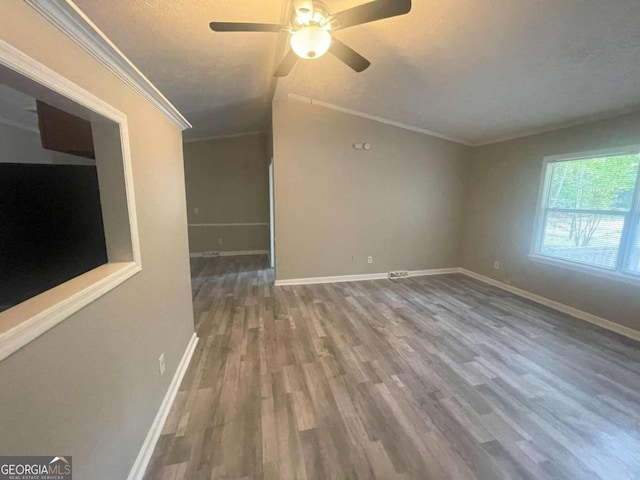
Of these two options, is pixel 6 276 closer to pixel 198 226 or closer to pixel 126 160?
pixel 126 160

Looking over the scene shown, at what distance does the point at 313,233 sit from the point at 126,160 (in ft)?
10.6

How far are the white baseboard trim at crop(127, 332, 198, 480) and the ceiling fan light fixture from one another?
8.04ft

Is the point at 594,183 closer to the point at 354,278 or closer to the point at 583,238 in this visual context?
the point at 583,238

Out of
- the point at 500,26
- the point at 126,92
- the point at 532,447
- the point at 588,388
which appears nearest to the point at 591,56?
the point at 500,26

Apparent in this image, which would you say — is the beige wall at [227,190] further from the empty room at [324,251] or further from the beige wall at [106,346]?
the beige wall at [106,346]

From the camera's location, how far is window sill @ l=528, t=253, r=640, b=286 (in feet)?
9.55

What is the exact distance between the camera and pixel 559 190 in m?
3.64

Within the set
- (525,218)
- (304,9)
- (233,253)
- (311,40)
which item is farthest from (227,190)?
(525,218)

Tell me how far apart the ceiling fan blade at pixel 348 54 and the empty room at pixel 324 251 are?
3 cm

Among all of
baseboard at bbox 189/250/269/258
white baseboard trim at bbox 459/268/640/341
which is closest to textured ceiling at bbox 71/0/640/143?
white baseboard trim at bbox 459/268/640/341

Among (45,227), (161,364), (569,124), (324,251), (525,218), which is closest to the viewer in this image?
(45,227)

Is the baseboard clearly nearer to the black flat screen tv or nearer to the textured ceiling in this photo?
the textured ceiling

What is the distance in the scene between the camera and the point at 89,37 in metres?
1.04

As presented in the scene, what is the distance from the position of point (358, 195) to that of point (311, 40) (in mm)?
3049
